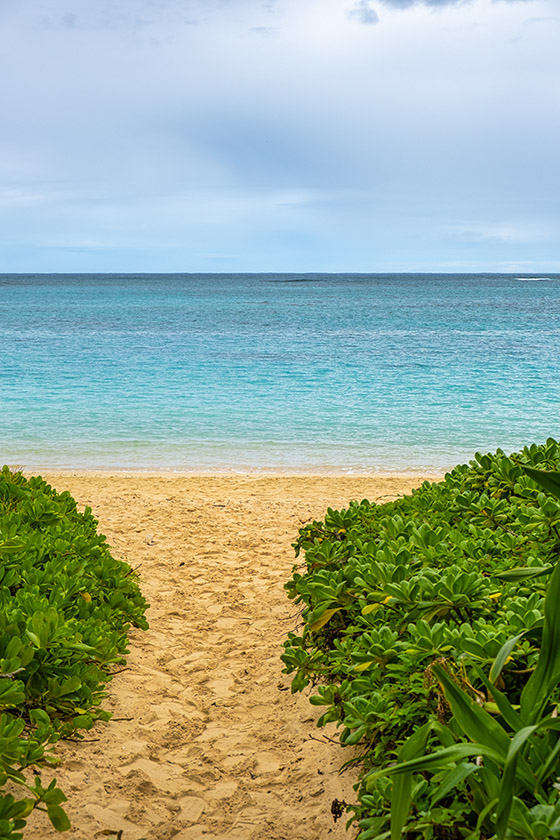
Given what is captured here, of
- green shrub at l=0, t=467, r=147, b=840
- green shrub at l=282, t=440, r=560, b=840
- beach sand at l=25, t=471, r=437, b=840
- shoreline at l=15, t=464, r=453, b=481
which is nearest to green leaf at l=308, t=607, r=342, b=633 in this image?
green shrub at l=282, t=440, r=560, b=840

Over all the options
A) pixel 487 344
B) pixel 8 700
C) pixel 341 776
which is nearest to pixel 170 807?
pixel 341 776

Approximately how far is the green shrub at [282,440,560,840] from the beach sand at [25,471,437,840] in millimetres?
322

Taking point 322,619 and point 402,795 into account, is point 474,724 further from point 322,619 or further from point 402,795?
point 322,619

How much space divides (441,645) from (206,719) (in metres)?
1.71

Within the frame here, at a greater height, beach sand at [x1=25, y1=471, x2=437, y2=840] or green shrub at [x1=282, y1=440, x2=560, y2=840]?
green shrub at [x1=282, y1=440, x2=560, y2=840]

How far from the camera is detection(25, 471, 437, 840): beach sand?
2.58m

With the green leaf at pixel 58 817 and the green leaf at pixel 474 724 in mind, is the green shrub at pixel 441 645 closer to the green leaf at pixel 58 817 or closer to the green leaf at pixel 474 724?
the green leaf at pixel 474 724

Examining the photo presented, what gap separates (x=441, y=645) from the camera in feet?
7.28

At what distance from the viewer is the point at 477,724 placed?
60.0 inches

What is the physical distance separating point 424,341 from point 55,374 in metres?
17.8

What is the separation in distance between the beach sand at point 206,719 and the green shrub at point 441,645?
0.32 meters

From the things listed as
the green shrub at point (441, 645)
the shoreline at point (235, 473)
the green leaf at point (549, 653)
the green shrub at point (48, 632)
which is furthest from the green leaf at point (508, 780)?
the shoreline at point (235, 473)

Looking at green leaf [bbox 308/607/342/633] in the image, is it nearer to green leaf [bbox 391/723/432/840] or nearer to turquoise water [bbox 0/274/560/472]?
green leaf [bbox 391/723/432/840]

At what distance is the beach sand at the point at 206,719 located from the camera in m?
2.58
